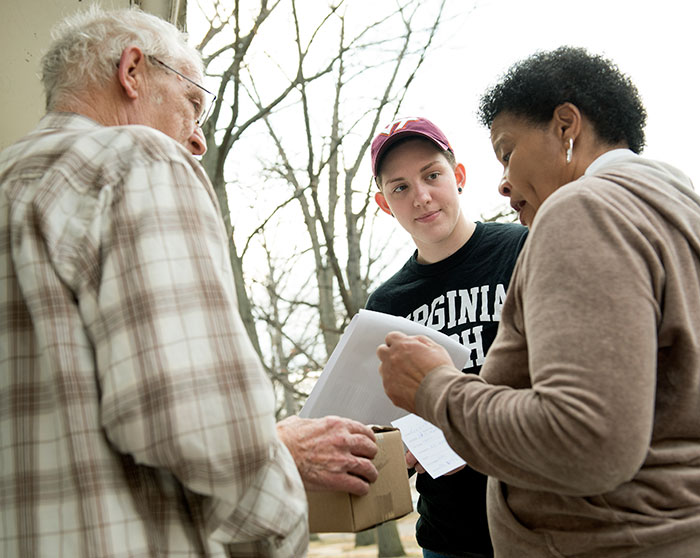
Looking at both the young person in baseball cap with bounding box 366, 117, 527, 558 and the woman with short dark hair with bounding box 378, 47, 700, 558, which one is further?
the young person in baseball cap with bounding box 366, 117, 527, 558

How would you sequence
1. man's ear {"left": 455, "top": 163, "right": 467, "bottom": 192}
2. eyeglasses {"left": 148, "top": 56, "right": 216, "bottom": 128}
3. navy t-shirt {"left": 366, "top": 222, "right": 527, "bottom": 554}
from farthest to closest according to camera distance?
man's ear {"left": 455, "top": 163, "right": 467, "bottom": 192}, navy t-shirt {"left": 366, "top": 222, "right": 527, "bottom": 554}, eyeglasses {"left": 148, "top": 56, "right": 216, "bottom": 128}

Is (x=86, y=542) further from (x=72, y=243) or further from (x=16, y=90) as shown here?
(x=16, y=90)

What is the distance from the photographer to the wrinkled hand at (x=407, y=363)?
1.33 meters

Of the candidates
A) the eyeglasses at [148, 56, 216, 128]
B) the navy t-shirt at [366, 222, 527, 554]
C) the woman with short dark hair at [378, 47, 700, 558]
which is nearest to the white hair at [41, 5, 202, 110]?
the eyeglasses at [148, 56, 216, 128]

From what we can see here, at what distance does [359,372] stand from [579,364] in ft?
2.49

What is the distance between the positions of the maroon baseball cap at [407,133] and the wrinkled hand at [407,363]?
1205 mm

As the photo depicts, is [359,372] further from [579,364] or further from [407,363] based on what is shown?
[579,364]

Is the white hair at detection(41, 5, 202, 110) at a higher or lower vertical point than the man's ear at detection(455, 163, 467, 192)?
higher

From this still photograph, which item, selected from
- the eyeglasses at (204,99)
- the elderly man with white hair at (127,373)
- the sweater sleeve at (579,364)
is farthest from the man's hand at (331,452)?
the eyeglasses at (204,99)

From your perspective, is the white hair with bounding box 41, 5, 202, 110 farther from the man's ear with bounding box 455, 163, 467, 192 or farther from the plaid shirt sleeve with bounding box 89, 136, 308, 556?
the man's ear with bounding box 455, 163, 467, 192

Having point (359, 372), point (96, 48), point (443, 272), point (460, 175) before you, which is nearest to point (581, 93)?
point (359, 372)

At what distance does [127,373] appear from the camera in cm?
99

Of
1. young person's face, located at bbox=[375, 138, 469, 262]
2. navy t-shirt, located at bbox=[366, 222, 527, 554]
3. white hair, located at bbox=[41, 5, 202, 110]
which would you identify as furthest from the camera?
young person's face, located at bbox=[375, 138, 469, 262]

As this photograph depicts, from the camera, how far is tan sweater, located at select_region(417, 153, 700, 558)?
102 centimetres
